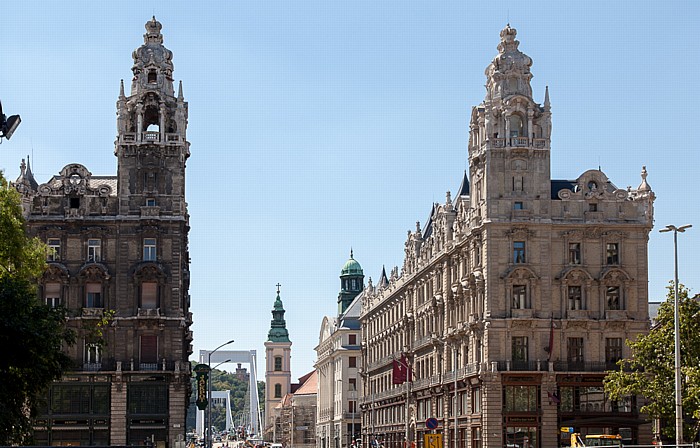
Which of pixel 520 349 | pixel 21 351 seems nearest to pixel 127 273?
pixel 520 349

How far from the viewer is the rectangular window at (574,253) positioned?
93.7 metres

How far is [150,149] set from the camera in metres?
101

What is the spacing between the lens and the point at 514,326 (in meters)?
91.6

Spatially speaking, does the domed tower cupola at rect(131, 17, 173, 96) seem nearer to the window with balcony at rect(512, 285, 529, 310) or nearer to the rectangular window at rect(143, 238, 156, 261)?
the rectangular window at rect(143, 238, 156, 261)

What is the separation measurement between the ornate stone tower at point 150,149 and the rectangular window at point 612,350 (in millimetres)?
35896

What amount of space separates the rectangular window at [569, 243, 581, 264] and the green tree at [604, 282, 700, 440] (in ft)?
44.3

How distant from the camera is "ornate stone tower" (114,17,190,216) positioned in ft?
330

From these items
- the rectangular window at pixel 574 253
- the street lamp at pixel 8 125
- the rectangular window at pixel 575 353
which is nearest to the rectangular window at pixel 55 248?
the rectangular window at pixel 574 253

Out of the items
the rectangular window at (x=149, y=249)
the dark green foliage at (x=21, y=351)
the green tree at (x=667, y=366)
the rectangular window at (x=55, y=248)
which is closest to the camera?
the dark green foliage at (x=21, y=351)

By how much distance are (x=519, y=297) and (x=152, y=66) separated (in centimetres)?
3658

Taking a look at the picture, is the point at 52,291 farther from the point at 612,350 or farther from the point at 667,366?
the point at 667,366

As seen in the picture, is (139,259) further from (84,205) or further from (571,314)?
A: (571,314)

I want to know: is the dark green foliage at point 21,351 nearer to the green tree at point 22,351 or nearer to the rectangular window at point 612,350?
the green tree at point 22,351

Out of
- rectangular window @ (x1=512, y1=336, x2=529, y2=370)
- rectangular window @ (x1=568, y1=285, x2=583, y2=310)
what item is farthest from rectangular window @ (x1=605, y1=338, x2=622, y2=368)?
rectangular window @ (x1=512, y1=336, x2=529, y2=370)
